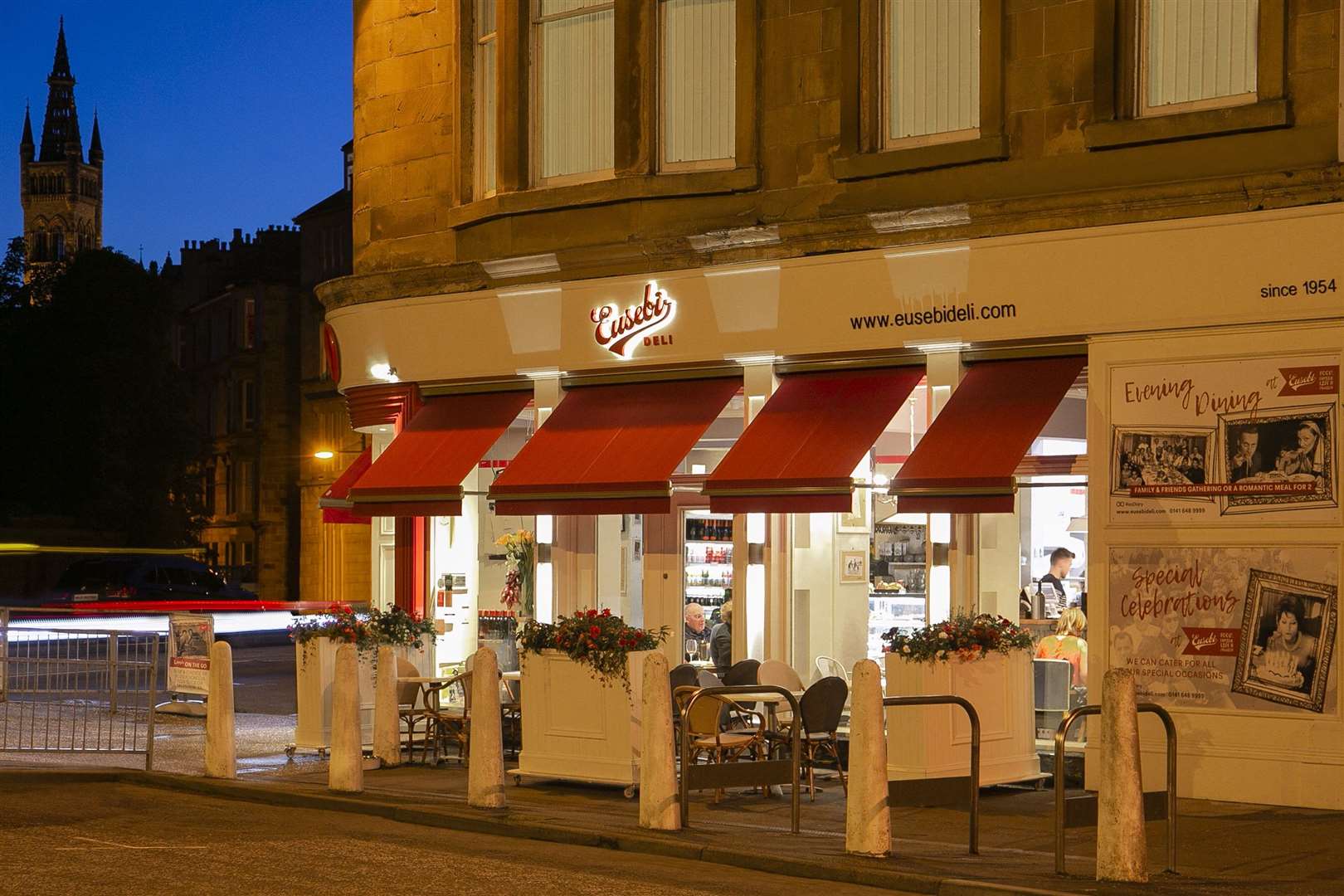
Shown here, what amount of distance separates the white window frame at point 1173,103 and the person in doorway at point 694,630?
6.35 metres

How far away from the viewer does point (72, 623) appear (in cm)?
3625

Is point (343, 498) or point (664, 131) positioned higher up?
point (664, 131)

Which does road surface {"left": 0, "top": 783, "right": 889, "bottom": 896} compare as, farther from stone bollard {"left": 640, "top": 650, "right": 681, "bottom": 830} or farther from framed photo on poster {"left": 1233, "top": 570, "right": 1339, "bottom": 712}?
framed photo on poster {"left": 1233, "top": 570, "right": 1339, "bottom": 712}

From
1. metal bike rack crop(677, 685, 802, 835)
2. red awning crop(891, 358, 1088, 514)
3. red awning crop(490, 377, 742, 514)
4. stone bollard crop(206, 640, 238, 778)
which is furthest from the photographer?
red awning crop(490, 377, 742, 514)

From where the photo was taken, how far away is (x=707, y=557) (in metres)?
17.5

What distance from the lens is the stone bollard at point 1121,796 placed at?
920 cm

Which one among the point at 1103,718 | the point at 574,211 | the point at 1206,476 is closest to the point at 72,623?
the point at 574,211

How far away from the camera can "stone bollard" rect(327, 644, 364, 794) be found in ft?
42.8

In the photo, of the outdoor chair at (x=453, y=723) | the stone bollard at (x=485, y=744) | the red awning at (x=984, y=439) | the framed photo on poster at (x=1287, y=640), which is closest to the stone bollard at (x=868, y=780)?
the stone bollard at (x=485, y=744)

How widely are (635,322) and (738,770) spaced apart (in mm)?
5825

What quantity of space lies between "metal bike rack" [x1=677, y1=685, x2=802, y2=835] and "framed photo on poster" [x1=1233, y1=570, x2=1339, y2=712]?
356 centimetres

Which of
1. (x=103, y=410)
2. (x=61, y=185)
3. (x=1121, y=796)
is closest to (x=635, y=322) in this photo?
(x=1121, y=796)

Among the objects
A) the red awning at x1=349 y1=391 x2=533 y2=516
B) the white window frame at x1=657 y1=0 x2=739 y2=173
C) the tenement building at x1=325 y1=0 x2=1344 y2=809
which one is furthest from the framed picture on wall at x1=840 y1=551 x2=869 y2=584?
the white window frame at x1=657 y1=0 x2=739 y2=173

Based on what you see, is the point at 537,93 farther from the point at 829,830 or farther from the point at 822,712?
the point at 829,830
